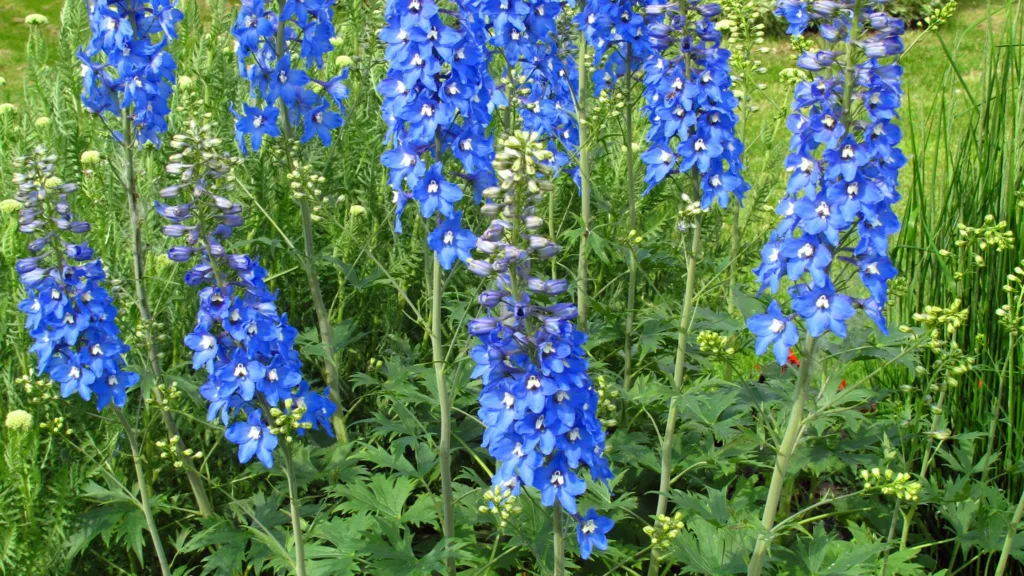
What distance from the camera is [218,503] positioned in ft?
12.2

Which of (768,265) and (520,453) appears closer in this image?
(520,453)

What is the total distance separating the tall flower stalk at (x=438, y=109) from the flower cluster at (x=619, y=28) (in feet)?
2.08

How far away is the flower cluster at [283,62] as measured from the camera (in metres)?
3.26

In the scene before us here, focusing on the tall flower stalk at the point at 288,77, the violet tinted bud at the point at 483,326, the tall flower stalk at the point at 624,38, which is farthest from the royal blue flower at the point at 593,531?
the tall flower stalk at the point at 288,77

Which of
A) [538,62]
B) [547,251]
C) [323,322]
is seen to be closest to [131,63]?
[323,322]

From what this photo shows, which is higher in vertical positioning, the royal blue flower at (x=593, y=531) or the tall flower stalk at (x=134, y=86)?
the tall flower stalk at (x=134, y=86)

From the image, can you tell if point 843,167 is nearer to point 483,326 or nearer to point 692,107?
point 692,107

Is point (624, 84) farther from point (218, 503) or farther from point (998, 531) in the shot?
point (218, 503)

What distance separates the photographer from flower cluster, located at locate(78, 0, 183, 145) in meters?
3.12

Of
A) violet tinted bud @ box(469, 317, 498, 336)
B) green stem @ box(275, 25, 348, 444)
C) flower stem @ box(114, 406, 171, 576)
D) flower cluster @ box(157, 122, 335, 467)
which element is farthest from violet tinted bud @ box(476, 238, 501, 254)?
flower stem @ box(114, 406, 171, 576)

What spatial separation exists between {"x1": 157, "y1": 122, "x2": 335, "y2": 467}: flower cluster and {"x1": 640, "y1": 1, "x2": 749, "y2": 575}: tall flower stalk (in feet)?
4.29

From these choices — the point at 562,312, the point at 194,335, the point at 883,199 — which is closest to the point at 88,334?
the point at 194,335

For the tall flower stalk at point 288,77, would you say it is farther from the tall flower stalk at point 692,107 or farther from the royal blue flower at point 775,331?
the royal blue flower at point 775,331

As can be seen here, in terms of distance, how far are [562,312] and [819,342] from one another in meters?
0.97
